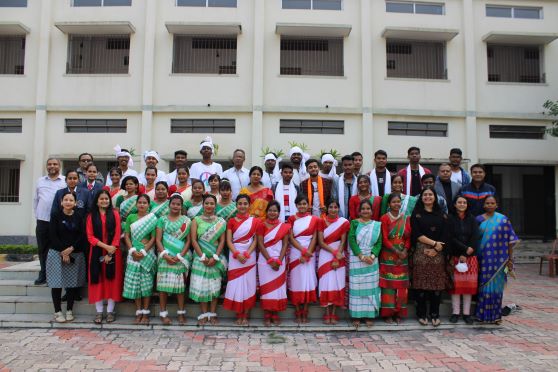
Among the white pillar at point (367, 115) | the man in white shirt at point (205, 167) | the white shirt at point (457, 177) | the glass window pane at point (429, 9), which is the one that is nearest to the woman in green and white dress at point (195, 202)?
the man in white shirt at point (205, 167)

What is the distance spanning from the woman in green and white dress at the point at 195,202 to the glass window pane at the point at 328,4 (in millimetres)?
9887

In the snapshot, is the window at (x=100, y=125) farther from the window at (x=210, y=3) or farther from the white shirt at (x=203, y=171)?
the white shirt at (x=203, y=171)

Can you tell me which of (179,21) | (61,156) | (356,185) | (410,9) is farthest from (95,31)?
(356,185)

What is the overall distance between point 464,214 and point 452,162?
3.68 feet

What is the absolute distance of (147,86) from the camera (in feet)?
41.8

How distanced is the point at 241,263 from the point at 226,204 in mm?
815

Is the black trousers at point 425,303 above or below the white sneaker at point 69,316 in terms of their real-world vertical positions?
above

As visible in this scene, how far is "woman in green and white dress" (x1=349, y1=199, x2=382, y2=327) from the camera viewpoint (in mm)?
5055

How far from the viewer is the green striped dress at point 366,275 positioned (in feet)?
16.6

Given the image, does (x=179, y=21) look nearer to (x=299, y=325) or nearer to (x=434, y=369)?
(x=299, y=325)

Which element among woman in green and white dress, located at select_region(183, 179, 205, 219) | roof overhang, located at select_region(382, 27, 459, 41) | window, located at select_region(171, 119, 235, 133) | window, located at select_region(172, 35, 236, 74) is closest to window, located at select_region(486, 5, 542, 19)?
roof overhang, located at select_region(382, 27, 459, 41)

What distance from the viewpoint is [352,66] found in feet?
42.9

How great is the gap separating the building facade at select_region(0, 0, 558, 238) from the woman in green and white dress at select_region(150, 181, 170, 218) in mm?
7455

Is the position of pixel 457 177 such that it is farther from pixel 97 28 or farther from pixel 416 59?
pixel 97 28
